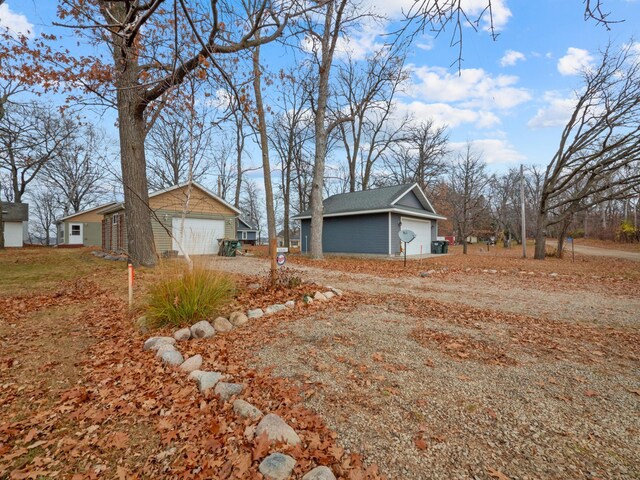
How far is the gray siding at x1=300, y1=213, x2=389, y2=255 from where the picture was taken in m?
15.0

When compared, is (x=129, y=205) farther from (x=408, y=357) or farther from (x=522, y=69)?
(x=522, y=69)

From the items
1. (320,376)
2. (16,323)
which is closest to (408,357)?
(320,376)

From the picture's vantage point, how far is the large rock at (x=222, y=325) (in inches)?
148

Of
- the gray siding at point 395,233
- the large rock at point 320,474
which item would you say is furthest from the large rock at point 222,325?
the gray siding at point 395,233

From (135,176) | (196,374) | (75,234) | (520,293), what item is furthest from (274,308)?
(75,234)

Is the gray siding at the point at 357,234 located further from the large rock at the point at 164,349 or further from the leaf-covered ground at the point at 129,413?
the large rock at the point at 164,349

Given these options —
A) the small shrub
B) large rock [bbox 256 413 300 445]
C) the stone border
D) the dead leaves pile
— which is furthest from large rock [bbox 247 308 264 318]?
large rock [bbox 256 413 300 445]

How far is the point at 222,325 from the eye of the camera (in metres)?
3.79

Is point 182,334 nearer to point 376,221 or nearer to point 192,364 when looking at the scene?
point 192,364

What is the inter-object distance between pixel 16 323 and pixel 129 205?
197 inches

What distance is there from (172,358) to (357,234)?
13.7 meters

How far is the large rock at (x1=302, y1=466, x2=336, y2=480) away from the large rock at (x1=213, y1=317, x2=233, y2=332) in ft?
8.34

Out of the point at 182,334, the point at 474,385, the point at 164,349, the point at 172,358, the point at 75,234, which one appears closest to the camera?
the point at 474,385

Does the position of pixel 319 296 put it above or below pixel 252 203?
below
